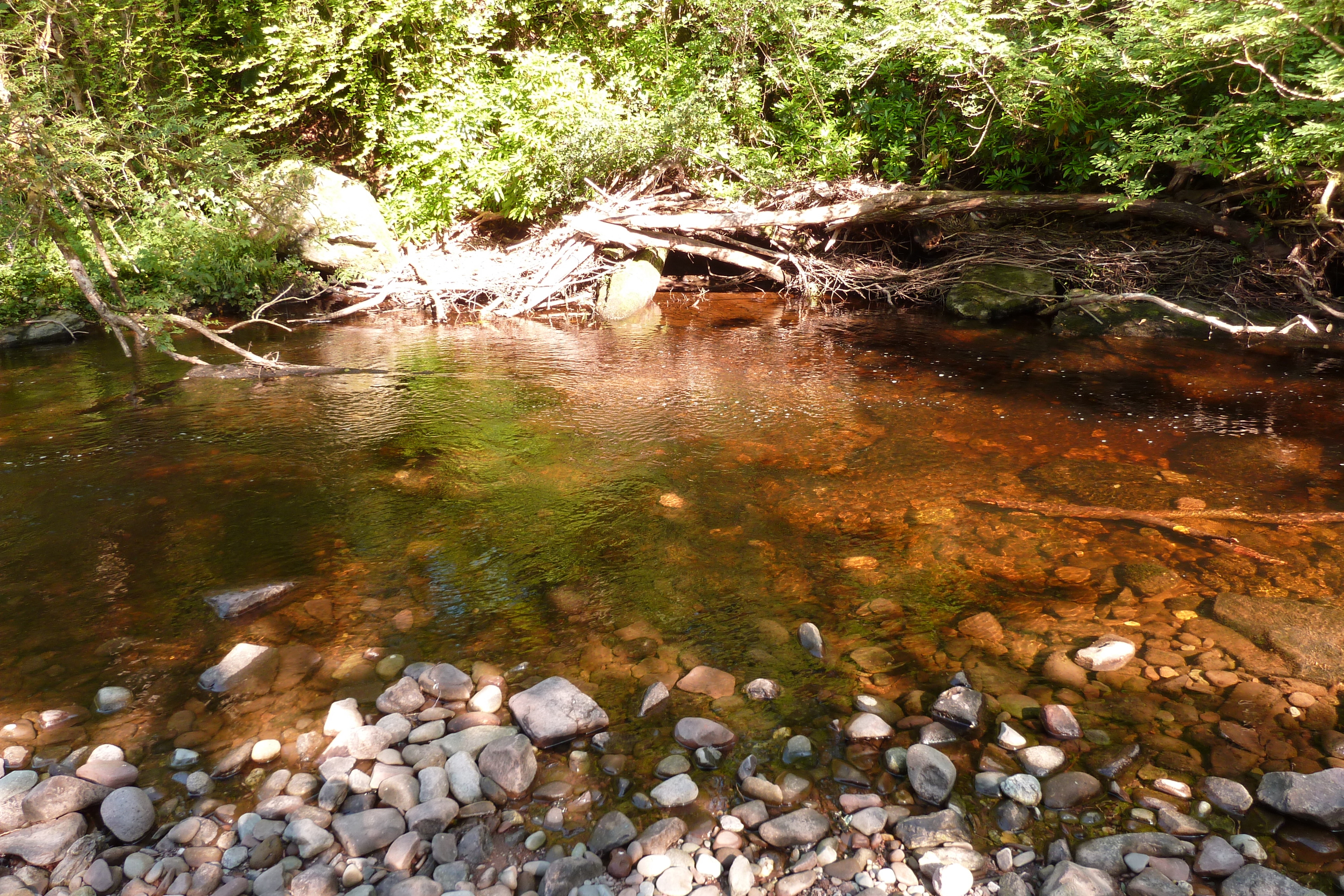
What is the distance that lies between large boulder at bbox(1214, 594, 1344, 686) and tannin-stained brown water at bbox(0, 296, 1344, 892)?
0.10m

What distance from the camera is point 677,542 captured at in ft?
14.2

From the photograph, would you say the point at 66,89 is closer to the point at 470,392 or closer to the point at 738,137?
the point at 470,392

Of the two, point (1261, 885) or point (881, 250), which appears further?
point (881, 250)

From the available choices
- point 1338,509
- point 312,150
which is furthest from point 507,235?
point 1338,509

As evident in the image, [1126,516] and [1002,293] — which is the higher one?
[1002,293]

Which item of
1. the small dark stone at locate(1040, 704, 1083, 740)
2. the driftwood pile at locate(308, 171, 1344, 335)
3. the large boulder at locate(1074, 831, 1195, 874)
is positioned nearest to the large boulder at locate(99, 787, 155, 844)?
the large boulder at locate(1074, 831, 1195, 874)

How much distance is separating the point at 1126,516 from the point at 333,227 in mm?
11343

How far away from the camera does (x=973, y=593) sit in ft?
12.3

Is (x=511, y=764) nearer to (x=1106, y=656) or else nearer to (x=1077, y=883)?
(x=1077, y=883)

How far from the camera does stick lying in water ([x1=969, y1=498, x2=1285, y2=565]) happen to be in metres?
4.10

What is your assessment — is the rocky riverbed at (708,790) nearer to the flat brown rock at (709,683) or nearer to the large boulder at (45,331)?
the flat brown rock at (709,683)

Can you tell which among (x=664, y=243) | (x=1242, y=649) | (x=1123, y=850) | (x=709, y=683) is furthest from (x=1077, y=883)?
(x=664, y=243)

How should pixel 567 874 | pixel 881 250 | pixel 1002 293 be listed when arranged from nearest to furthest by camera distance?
pixel 567 874 < pixel 1002 293 < pixel 881 250

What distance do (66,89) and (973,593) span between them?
938cm
